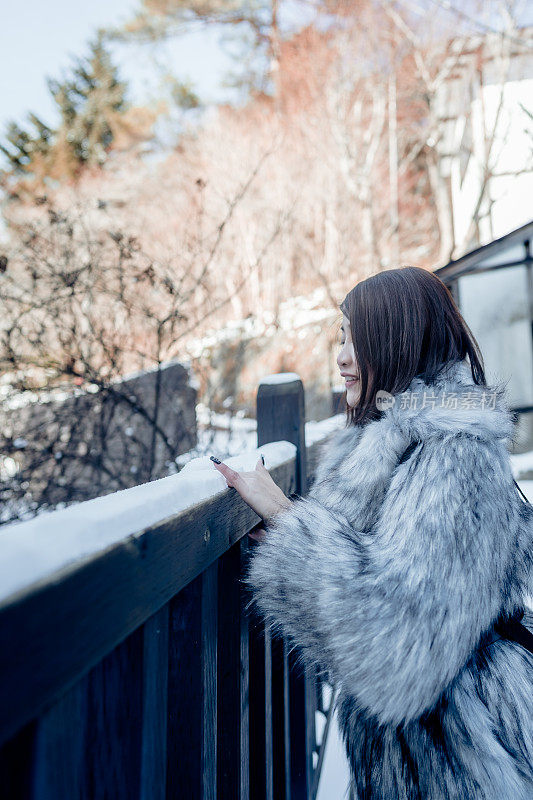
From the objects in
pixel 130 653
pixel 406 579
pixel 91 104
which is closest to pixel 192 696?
pixel 130 653

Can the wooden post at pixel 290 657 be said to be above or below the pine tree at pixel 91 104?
below

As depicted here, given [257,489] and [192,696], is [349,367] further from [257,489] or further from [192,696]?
[192,696]

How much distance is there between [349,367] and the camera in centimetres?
147

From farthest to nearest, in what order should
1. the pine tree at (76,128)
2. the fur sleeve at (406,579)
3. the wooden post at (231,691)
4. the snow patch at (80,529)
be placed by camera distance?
1. the pine tree at (76,128)
2. the wooden post at (231,691)
3. the fur sleeve at (406,579)
4. the snow patch at (80,529)

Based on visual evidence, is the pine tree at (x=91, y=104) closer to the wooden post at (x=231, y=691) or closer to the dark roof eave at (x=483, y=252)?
the dark roof eave at (x=483, y=252)

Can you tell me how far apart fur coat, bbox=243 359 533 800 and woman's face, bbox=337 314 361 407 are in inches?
9.9

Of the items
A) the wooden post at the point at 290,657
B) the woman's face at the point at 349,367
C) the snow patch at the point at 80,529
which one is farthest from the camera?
the wooden post at the point at 290,657

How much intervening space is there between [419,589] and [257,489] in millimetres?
396

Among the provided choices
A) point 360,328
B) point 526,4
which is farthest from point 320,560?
point 526,4

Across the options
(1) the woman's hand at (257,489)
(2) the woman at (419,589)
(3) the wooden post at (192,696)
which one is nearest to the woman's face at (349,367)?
(2) the woman at (419,589)

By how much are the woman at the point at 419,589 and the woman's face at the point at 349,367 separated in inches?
7.2

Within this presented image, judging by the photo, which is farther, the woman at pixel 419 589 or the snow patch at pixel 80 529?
the woman at pixel 419 589

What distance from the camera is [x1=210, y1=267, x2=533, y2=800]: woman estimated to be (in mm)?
961

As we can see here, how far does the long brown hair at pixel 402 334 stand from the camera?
136 cm
